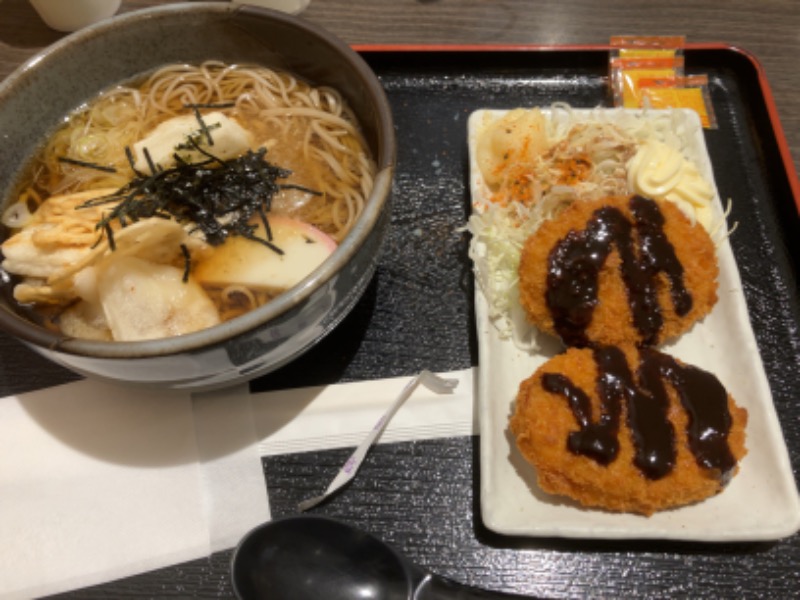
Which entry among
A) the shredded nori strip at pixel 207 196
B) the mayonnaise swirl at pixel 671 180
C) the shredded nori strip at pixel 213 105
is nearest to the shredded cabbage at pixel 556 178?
the mayonnaise swirl at pixel 671 180

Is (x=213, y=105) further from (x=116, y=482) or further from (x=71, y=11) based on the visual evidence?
(x=71, y=11)

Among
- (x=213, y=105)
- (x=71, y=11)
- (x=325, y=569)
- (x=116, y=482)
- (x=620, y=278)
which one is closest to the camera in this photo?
(x=325, y=569)

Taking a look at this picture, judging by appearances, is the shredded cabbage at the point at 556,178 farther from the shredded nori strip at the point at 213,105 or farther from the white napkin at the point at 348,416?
the shredded nori strip at the point at 213,105

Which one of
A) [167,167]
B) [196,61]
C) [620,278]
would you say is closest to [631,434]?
[620,278]

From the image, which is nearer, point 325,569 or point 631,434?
point 325,569

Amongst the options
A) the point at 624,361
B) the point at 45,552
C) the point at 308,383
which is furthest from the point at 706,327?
the point at 45,552

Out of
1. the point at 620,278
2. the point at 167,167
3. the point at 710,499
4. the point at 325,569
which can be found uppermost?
the point at 167,167

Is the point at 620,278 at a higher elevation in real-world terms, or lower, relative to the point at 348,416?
higher

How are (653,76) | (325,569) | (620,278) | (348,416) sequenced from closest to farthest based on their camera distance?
(325,569)
(348,416)
(620,278)
(653,76)

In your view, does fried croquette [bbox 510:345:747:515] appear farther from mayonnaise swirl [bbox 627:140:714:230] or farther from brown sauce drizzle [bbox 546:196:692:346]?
mayonnaise swirl [bbox 627:140:714:230]
